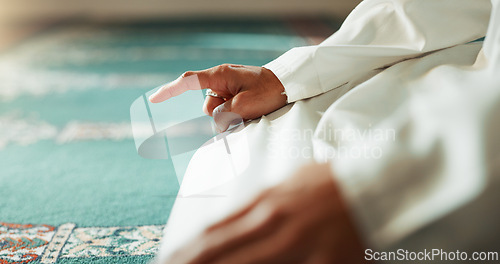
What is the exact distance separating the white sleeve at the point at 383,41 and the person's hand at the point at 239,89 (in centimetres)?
2

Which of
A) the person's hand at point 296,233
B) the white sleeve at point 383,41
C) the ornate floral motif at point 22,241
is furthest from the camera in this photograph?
the ornate floral motif at point 22,241

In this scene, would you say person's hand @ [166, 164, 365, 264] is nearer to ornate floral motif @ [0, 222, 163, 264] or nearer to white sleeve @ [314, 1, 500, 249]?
white sleeve @ [314, 1, 500, 249]

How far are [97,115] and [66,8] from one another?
271 cm

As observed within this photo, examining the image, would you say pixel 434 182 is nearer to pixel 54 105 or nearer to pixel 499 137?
pixel 499 137

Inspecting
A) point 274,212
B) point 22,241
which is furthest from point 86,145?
point 274,212

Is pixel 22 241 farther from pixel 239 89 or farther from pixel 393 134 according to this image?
pixel 393 134

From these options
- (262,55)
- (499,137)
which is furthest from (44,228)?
(262,55)

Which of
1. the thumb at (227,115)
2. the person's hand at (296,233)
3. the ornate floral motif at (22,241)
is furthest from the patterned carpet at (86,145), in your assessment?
the person's hand at (296,233)

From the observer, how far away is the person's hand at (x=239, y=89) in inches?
19.3

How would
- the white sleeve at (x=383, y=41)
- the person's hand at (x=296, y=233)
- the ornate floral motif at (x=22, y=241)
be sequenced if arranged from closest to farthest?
the person's hand at (x=296, y=233), the white sleeve at (x=383, y=41), the ornate floral motif at (x=22, y=241)

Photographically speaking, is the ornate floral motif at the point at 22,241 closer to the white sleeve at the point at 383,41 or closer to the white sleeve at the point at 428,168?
the white sleeve at the point at 383,41

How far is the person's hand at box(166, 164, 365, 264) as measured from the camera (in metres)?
0.23

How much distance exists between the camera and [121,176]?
981mm

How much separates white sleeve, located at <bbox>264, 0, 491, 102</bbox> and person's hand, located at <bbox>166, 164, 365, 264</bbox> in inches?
10.6
